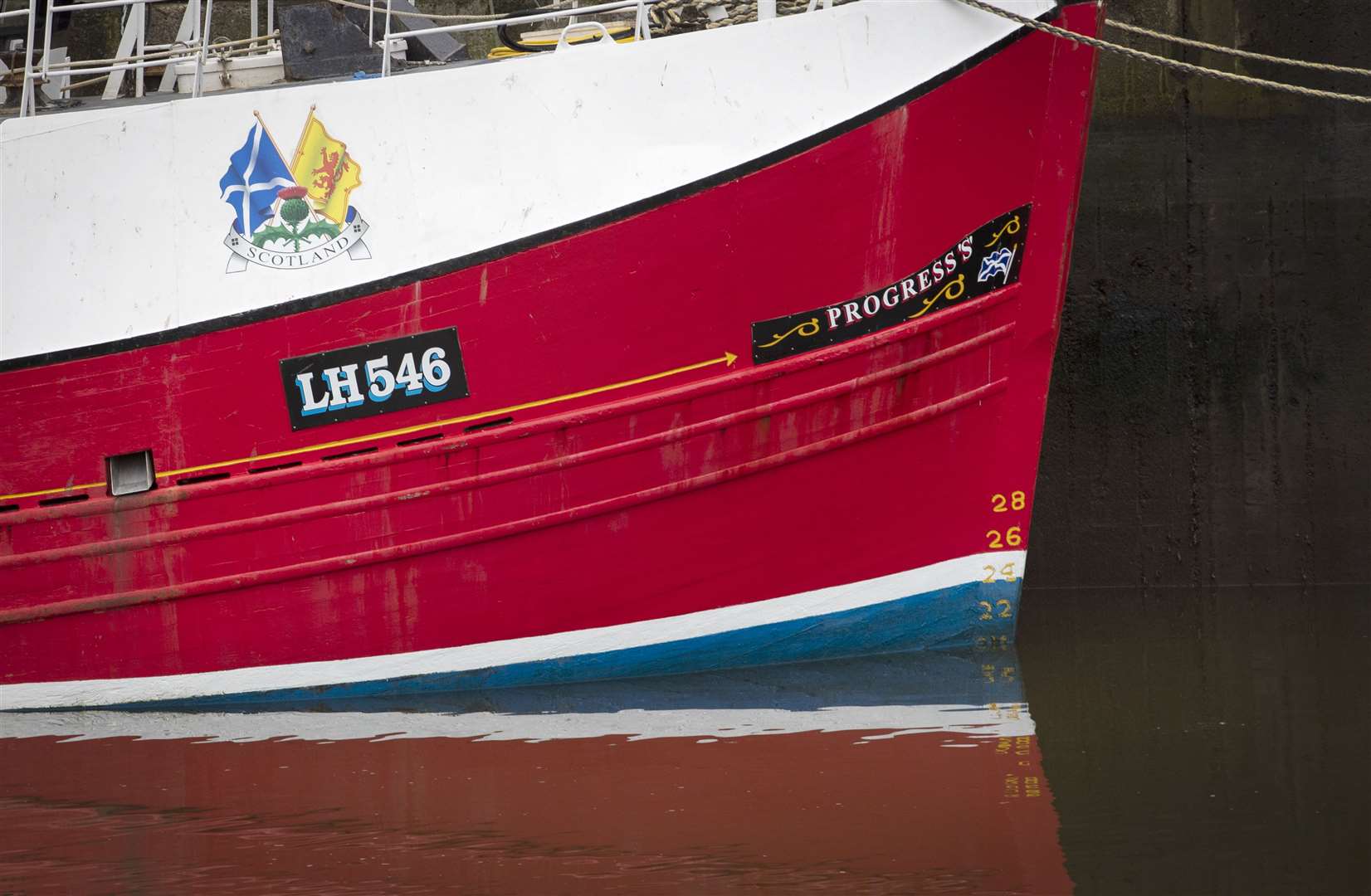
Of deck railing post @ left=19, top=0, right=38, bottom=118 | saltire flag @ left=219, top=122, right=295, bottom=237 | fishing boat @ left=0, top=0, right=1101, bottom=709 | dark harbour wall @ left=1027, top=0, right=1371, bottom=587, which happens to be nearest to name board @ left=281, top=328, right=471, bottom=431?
fishing boat @ left=0, top=0, right=1101, bottom=709

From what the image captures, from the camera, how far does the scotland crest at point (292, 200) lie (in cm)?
579

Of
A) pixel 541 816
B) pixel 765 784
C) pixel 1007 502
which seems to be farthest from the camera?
pixel 1007 502

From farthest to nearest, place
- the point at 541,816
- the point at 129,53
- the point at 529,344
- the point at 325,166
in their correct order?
the point at 129,53, the point at 325,166, the point at 529,344, the point at 541,816

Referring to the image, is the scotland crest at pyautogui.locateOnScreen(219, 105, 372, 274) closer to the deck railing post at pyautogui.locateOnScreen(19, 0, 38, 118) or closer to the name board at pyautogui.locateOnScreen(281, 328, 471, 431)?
the name board at pyautogui.locateOnScreen(281, 328, 471, 431)

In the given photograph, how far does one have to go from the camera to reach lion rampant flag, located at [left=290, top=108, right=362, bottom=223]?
581 cm

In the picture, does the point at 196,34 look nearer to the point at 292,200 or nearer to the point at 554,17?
the point at 292,200

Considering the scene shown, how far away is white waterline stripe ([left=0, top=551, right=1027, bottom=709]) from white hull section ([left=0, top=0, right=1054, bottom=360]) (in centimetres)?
141

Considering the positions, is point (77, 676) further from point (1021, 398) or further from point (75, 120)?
point (1021, 398)

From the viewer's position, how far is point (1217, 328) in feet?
25.3

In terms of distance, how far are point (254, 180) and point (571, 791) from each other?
277 centimetres

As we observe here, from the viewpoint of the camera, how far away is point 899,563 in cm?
606

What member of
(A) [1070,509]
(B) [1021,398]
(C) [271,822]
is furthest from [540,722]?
(A) [1070,509]

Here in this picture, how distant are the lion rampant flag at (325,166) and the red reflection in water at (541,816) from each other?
2.07m

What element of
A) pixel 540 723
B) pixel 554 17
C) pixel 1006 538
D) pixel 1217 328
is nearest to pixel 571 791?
pixel 540 723
